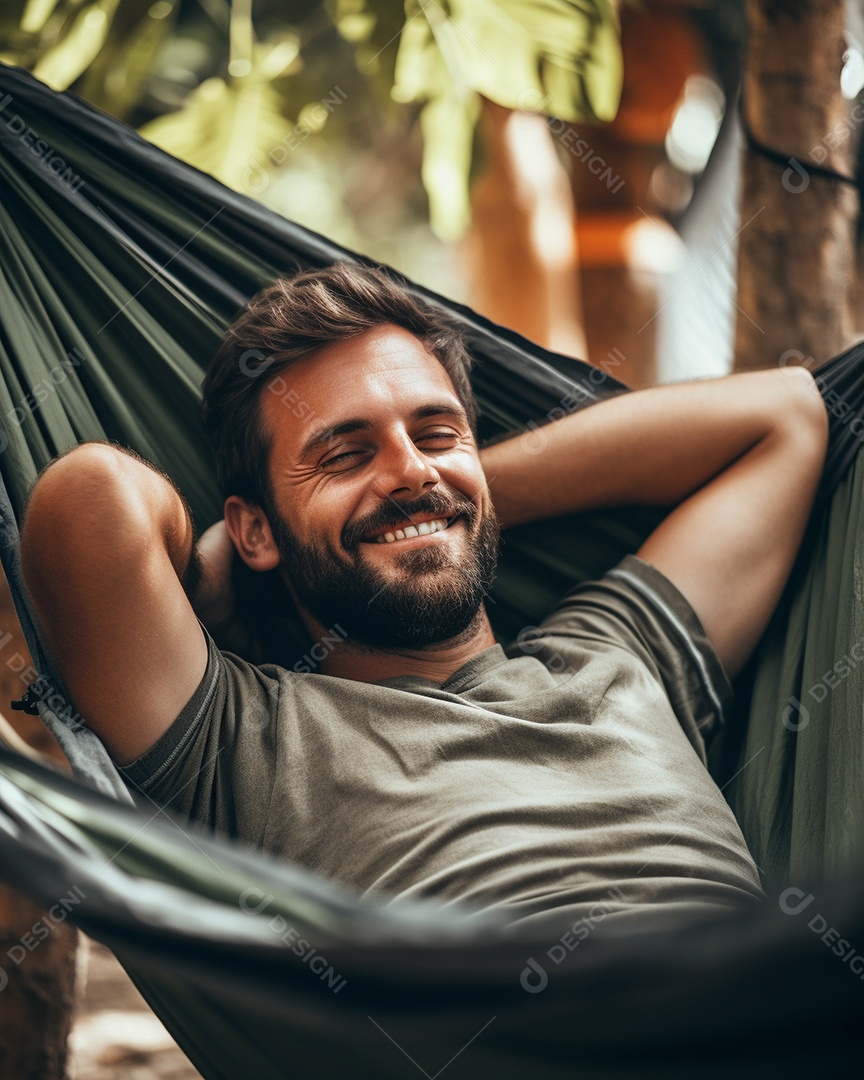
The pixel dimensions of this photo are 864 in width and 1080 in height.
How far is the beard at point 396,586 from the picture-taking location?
4.60 feet

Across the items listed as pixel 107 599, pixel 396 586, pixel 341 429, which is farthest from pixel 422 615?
pixel 107 599

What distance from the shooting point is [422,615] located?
A: 55.1 inches

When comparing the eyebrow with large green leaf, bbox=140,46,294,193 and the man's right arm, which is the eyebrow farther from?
large green leaf, bbox=140,46,294,193

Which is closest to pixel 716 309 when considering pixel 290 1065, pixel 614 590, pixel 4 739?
pixel 614 590

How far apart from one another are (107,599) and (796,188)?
1.57m

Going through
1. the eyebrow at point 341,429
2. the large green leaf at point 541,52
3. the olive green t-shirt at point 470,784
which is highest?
the large green leaf at point 541,52

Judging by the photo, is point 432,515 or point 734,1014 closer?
point 734,1014

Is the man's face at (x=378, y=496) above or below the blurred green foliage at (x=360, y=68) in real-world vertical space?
below

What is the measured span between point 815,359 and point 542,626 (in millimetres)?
916

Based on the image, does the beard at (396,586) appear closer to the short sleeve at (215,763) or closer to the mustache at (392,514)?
the mustache at (392,514)

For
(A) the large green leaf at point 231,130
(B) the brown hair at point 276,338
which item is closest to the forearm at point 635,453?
(B) the brown hair at point 276,338

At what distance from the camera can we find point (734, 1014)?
758 mm

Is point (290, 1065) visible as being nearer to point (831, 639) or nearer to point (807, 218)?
point (831, 639)

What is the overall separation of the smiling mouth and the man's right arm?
286 mm
